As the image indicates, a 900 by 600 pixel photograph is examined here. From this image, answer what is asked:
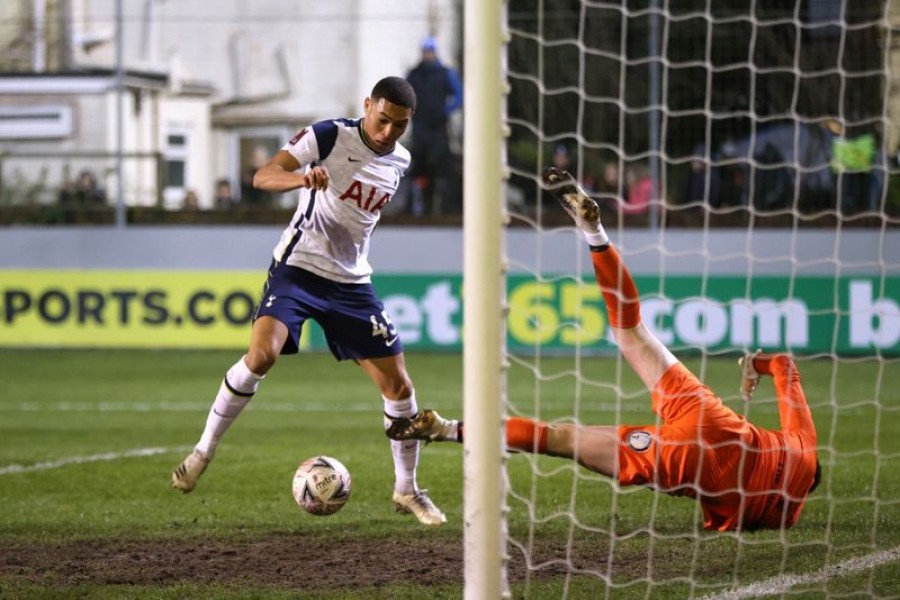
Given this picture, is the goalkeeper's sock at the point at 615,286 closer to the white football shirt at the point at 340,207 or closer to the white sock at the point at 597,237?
the white sock at the point at 597,237

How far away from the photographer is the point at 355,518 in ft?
24.2

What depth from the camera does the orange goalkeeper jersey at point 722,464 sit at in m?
5.97

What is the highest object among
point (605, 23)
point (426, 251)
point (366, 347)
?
point (605, 23)

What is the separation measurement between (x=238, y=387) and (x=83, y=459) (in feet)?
9.98

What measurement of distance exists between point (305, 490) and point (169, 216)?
472 inches

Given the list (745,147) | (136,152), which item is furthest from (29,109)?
(745,147)

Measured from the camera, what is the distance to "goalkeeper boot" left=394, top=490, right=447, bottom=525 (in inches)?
284

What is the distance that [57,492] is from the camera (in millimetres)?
8289

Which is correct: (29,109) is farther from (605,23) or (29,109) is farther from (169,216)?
(605,23)

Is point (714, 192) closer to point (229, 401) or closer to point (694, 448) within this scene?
point (229, 401)

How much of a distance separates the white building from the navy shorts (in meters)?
11.0

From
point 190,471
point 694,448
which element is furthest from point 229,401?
point 694,448

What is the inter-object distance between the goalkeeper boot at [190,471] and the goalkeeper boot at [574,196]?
2326 mm

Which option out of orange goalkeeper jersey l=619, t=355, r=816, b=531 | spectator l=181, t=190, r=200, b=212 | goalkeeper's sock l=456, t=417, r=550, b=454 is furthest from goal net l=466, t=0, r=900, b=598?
goalkeeper's sock l=456, t=417, r=550, b=454
